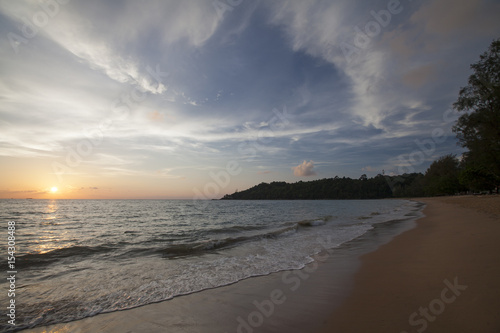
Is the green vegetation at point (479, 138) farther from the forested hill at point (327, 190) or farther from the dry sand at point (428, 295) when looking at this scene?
the forested hill at point (327, 190)

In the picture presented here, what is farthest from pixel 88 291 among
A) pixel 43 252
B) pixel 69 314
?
pixel 43 252

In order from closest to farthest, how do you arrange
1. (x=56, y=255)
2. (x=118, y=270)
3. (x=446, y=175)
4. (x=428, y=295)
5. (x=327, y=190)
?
1. (x=428, y=295)
2. (x=118, y=270)
3. (x=56, y=255)
4. (x=446, y=175)
5. (x=327, y=190)

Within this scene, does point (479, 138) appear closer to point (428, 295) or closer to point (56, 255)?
point (428, 295)

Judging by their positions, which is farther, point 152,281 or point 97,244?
point 97,244

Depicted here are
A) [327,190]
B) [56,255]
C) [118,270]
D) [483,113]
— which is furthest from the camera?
[327,190]

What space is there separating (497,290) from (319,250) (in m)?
6.70

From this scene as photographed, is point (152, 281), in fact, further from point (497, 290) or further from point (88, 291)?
point (497, 290)

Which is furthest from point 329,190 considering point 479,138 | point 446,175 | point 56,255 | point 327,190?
point 56,255

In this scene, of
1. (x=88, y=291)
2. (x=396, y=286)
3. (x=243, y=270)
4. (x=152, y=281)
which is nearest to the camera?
(x=396, y=286)

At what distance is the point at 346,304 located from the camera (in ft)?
15.3

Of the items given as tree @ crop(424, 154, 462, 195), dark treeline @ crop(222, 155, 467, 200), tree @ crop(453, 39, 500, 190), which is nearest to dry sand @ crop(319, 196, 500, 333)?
tree @ crop(453, 39, 500, 190)

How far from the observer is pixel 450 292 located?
457 centimetres

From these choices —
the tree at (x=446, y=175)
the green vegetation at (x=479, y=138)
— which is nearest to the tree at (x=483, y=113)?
the green vegetation at (x=479, y=138)

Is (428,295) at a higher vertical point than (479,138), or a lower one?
lower
